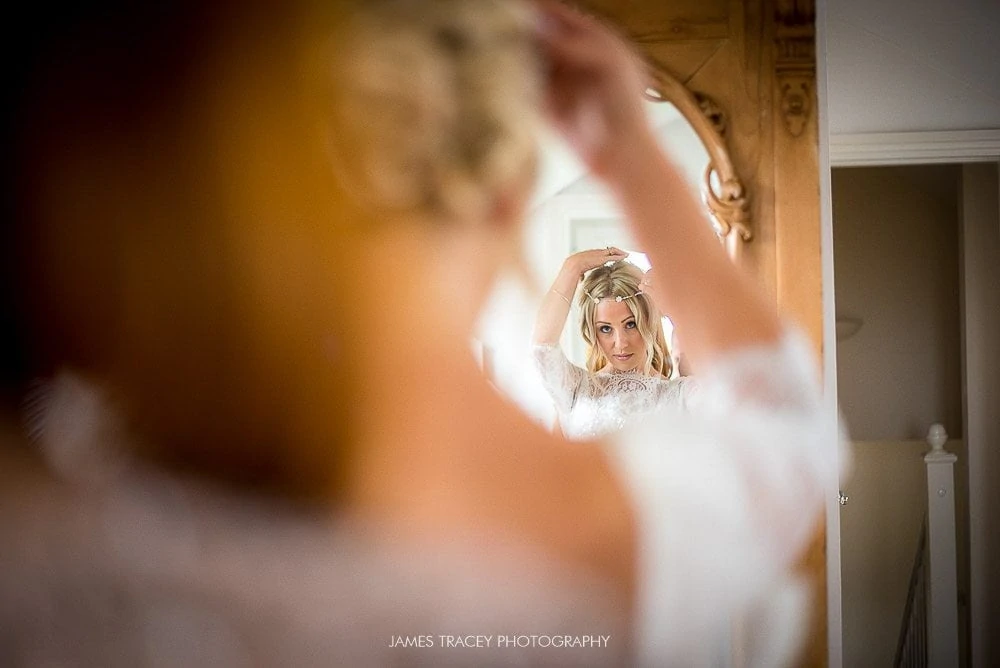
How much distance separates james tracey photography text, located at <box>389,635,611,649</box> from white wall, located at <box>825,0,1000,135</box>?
130cm

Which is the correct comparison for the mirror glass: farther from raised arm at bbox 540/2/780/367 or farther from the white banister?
the white banister

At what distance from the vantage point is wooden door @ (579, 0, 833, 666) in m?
1.86

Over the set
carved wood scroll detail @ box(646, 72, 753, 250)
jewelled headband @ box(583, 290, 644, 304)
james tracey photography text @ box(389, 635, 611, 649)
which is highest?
carved wood scroll detail @ box(646, 72, 753, 250)

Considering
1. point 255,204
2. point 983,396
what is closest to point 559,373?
point 255,204

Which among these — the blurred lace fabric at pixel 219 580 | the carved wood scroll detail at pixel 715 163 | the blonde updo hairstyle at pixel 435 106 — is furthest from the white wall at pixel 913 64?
the blurred lace fabric at pixel 219 580

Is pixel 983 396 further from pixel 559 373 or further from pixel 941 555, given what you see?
pixel 559 373

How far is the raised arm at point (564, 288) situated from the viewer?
6.14 ft

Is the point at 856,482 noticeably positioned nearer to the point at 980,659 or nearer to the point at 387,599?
the point at 980,659

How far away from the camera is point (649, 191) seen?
6.11 ft

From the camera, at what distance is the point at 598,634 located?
6.16ft

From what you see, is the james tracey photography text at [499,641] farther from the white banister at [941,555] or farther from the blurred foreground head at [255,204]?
the white banister at [941,555]

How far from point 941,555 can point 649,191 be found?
3.77ft

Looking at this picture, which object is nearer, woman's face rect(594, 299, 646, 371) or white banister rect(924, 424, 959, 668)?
woman's face rect(594, 299, 646, 371)

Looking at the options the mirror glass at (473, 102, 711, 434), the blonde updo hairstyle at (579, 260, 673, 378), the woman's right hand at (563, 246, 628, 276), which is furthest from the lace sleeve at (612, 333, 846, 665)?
the woman's right hand at (563, 246, 628, 276)
